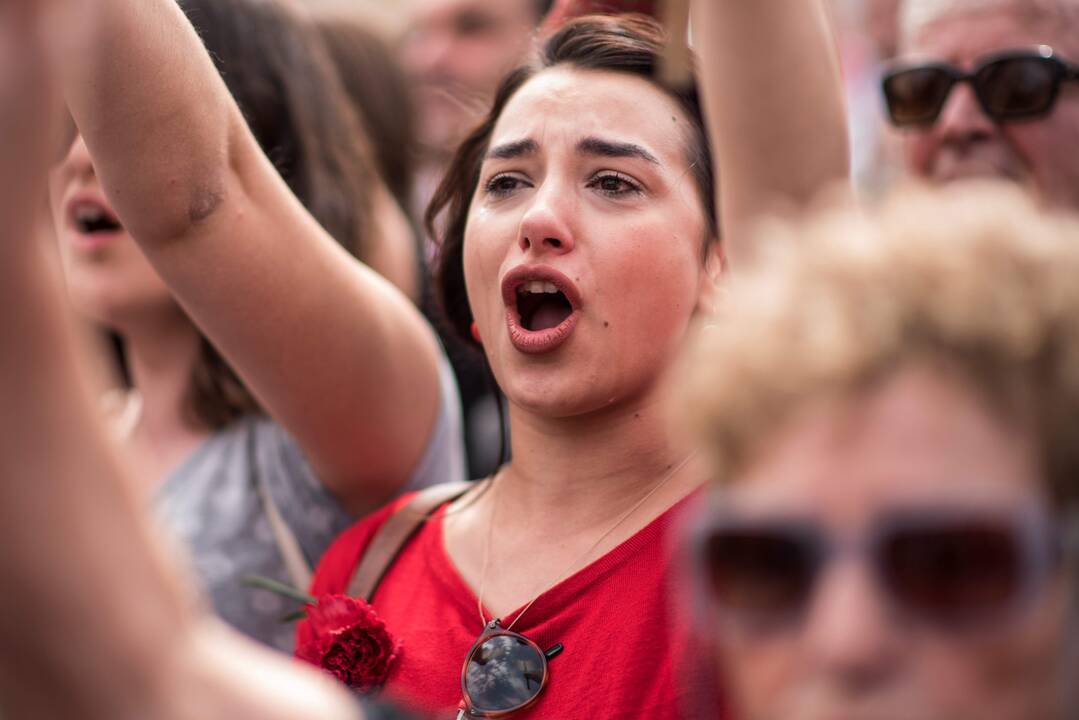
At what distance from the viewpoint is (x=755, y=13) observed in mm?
1529

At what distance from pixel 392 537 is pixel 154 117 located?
789mm

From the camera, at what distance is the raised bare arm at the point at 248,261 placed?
2.00m

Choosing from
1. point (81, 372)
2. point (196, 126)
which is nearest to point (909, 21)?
point (196, 126)

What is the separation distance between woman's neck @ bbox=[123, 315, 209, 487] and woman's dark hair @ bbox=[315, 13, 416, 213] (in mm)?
986

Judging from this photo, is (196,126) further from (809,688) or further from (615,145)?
(809,688)

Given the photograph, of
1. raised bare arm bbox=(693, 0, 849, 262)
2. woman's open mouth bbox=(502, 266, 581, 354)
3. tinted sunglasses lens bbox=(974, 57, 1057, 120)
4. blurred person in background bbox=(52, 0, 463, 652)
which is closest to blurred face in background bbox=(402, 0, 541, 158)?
blurred person in background bbox=(52, 0, 463, 652)

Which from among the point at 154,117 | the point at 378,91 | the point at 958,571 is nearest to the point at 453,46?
the point at 378,91

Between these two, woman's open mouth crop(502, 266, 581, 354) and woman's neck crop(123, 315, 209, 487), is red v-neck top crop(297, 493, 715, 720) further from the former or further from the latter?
woman's neck crop(123, 315, 209, 487)

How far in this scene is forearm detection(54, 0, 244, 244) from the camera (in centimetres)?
196

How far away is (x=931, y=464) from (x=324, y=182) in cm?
212

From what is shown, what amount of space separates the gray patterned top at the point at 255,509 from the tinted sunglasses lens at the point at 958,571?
1.69 m

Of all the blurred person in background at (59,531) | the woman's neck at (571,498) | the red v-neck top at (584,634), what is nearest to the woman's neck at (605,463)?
the woman's neck at (571,498)

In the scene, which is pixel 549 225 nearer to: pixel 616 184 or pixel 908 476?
pixel 616 184

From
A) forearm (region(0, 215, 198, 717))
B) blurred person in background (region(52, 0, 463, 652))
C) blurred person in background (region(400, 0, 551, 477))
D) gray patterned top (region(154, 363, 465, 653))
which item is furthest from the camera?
blurred person in background (region(400, 0, 551, 477))
